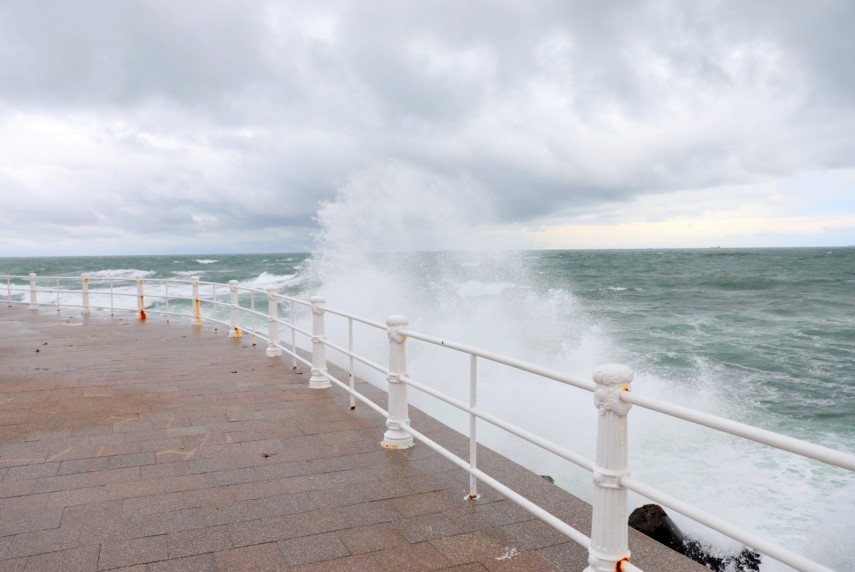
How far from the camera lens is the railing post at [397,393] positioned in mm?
5184

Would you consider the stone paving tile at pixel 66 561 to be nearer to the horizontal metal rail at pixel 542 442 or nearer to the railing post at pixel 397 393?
the horizontal metal rail at pixel 542 442

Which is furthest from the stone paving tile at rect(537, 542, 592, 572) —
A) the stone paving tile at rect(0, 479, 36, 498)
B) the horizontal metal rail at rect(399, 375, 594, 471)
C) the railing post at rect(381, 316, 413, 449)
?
the stone paving tile at rect(0, 479, 36, 498)

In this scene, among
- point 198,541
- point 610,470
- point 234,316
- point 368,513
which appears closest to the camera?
point 610,470

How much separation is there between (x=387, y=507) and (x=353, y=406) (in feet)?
8.67

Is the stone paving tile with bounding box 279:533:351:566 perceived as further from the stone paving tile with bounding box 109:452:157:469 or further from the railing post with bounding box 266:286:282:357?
the railing post with bounding box 266:286:282:357

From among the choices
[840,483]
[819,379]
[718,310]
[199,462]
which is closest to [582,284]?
[718,310]

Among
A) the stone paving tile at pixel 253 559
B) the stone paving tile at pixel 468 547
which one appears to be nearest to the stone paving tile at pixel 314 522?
the stone paving tile at pixel 253 559

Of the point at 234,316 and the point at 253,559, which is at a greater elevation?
the point at 234,316

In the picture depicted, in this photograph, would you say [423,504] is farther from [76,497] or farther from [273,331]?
[273,331]

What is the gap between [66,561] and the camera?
3.34 metres

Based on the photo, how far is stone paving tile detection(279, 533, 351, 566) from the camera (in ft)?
11.0

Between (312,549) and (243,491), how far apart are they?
1.09 m

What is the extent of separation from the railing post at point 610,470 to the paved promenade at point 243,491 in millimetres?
503

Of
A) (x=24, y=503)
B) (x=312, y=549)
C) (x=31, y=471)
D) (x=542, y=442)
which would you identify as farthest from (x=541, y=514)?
(x=31, y=471)
